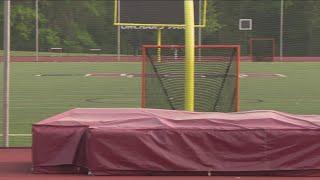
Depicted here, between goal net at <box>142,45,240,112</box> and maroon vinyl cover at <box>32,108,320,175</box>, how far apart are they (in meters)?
2.30

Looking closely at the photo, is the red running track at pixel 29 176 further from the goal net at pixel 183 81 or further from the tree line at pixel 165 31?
the tree line at pixel 165 31

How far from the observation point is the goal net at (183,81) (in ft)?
29.5

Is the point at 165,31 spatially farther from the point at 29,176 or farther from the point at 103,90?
the point at 29,176

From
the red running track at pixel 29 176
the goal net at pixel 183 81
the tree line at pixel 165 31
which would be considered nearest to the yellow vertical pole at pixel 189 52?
the goal net at pixel 183 81

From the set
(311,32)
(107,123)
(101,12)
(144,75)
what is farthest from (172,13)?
(107,123)

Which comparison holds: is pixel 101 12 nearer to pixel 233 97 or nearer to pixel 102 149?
pixel 233 97

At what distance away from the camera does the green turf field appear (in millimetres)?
13195

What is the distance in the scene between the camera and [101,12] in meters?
32.5

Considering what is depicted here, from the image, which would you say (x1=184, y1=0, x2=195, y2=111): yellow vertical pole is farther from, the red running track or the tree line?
the tree line

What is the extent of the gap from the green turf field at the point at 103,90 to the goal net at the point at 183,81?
6.22 feet

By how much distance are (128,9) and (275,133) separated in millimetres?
16260

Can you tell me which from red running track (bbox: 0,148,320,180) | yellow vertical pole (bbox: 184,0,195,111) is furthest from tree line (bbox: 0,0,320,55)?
red running track (bbox: 0,148,320,180)

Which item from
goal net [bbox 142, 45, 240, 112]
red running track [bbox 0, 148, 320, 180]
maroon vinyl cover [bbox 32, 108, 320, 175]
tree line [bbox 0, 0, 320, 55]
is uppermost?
tree line [bbox 0, 0, 320, 55]

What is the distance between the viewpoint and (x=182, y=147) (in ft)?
21.6
